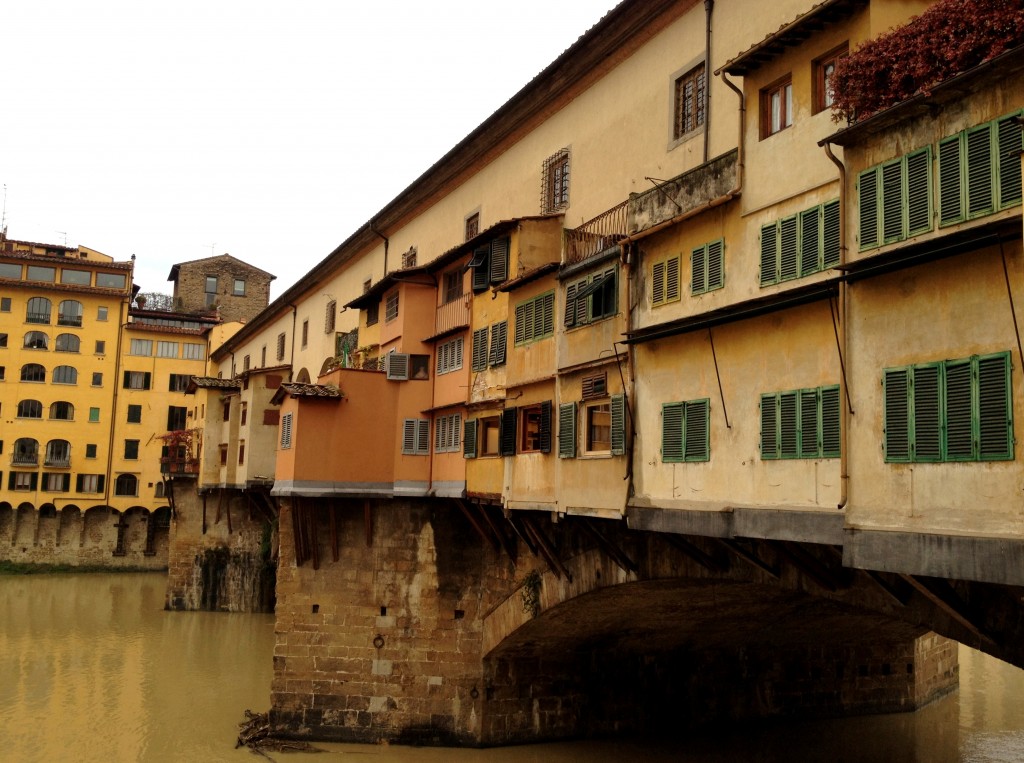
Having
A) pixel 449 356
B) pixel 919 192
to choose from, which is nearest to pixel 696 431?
pixel 919 192

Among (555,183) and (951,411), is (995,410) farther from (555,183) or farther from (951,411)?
(555,183)

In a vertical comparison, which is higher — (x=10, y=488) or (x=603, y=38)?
(x=603, y=38)

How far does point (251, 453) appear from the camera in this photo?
116ft

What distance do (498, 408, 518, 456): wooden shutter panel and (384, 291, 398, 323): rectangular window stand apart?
615 cm

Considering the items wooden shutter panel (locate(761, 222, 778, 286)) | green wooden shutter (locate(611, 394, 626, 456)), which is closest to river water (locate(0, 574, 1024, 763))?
green wooden shutter (locate(611, 394, 626, 456))

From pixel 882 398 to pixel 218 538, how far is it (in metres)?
37.8

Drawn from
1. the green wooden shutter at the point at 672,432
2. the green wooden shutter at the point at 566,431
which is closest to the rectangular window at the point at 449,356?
the green wooden shutter at the point at 566,431

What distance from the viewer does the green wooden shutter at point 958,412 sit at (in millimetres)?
8492

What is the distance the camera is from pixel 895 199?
9.20m

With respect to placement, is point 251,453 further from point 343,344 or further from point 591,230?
point 591,230

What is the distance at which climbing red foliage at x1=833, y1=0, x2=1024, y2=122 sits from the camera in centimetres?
830

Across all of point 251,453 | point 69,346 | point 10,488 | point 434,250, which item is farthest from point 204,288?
point 434,250

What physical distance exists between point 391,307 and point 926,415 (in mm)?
16259

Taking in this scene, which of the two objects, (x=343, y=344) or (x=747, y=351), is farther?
(x=343, y=344)
